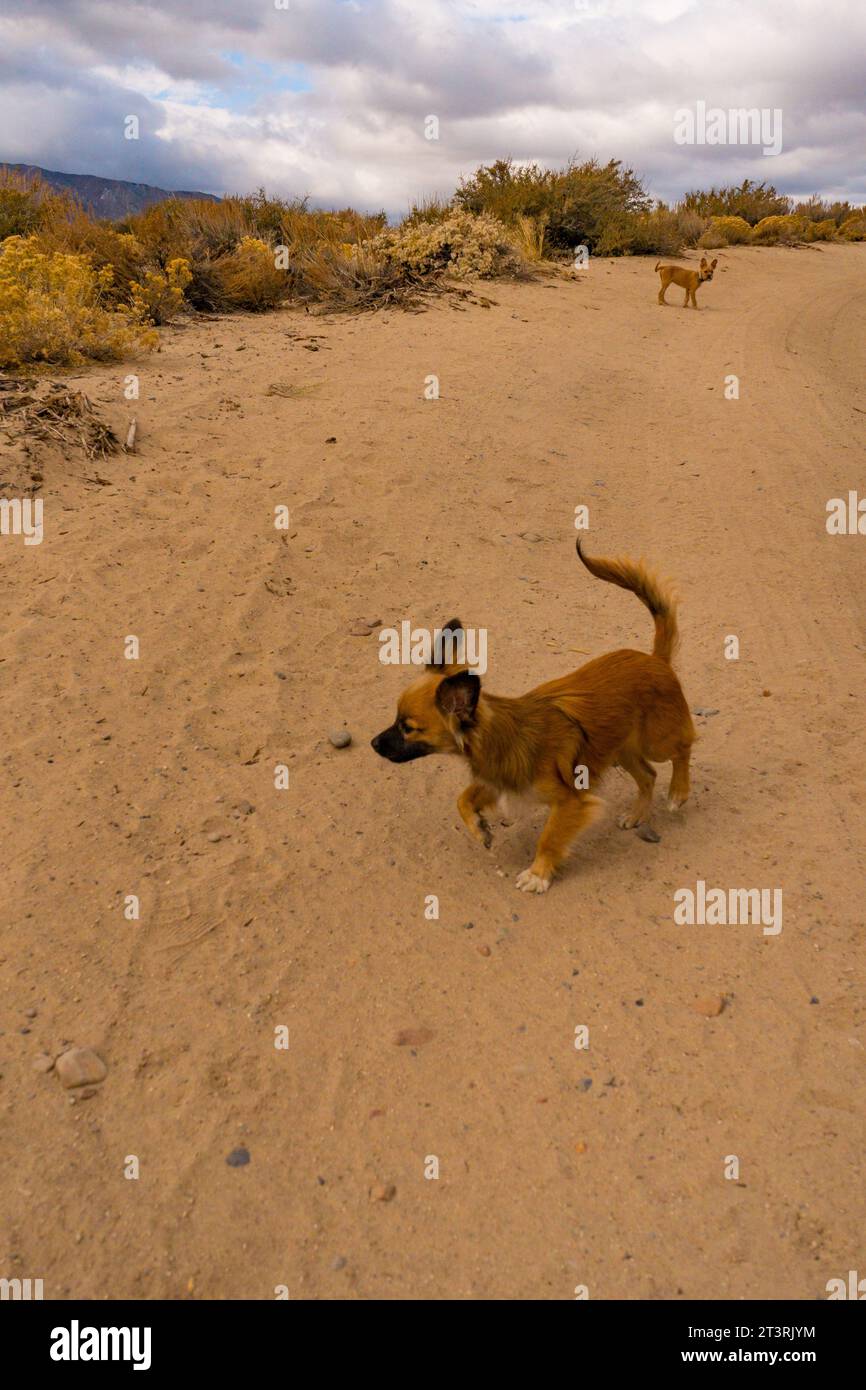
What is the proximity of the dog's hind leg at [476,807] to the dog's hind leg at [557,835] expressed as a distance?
292mm

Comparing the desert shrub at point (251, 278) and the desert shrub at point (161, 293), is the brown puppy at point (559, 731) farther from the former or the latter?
the desert shrub at point (251, 278)

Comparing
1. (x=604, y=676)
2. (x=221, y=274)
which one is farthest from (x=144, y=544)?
(x=221, y=274)

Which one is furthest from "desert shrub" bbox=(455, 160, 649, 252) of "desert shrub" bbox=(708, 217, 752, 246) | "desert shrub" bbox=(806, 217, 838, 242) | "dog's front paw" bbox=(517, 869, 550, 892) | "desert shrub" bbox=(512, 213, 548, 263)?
"dog's front paw" bbox=(517, 869, 550, 892)

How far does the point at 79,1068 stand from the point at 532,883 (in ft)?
6.26

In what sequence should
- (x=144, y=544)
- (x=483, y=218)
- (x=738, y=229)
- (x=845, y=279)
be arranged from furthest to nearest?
(x=738, y=229), (x=845, y=279), (x=483, y=218), (x=144, y=544)

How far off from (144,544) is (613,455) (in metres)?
5.03

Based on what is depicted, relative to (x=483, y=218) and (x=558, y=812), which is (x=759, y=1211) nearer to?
(x=558, y=812)

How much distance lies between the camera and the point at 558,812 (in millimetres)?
3777

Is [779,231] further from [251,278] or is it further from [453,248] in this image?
[251,278]

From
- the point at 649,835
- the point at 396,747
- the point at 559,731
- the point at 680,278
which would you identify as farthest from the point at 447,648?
the point at 680,278

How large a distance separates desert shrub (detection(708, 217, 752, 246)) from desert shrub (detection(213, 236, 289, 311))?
15556 mm

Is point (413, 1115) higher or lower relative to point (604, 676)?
lower

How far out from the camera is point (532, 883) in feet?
12.5

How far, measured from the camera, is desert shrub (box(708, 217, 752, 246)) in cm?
2370
